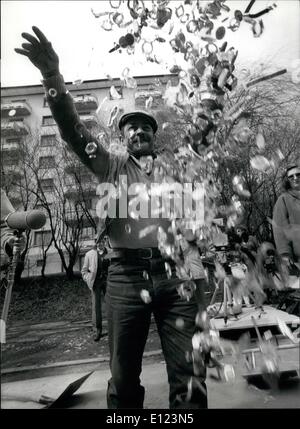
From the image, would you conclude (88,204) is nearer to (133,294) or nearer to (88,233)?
(88,233)

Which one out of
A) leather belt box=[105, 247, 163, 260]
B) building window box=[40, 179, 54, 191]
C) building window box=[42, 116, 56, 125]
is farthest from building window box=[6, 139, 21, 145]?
leather belt box=[105, 247, 163, 260]

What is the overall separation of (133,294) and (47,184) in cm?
480

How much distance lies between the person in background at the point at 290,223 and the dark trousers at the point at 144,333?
3.28 feet

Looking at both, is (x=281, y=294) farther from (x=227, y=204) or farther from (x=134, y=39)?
(x=134, y=39)

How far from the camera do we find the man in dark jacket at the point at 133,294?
1.40 meters

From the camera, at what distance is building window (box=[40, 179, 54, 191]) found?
5.80 m

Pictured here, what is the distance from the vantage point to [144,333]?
57.4 inches

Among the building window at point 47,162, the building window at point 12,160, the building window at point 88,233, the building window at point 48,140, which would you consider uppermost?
the building window at point 48,140

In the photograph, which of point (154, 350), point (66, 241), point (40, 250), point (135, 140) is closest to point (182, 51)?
point (135, 140)

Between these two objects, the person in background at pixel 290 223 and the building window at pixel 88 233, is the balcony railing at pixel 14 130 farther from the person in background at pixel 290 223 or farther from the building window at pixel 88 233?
the person in background at pixel 290 223

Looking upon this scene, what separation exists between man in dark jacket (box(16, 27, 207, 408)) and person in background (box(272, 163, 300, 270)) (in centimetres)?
99

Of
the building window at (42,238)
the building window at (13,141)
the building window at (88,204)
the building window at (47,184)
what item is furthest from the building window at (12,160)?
the building window at (88,204)

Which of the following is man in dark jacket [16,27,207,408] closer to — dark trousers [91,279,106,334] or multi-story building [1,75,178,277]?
dark trousers [91,279,106,334]

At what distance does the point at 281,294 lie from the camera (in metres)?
3.12
